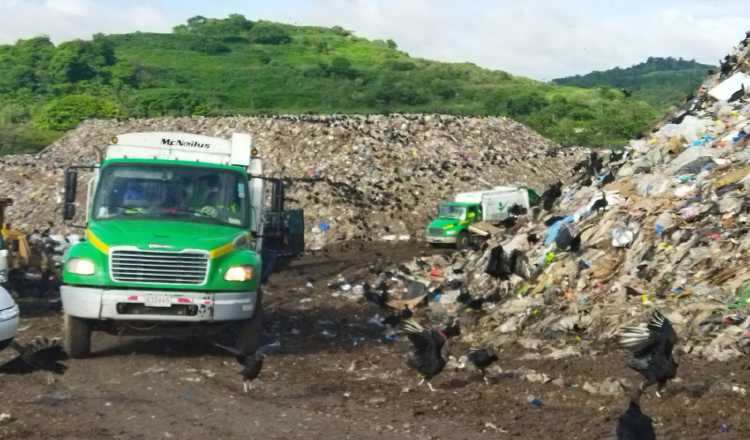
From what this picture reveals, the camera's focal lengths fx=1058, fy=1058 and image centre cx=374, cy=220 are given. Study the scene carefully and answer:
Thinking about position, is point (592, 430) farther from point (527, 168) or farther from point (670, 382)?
point (527, 168)

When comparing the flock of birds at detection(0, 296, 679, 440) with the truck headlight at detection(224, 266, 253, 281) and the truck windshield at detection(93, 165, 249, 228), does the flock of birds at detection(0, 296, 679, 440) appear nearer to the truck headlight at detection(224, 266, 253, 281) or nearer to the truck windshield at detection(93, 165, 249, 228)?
the truck headlight at detection(224, 266, 253, 281)

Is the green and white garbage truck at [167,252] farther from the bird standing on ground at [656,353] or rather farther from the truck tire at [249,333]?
the bird standing on ground at [656,353]

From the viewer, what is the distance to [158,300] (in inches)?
452

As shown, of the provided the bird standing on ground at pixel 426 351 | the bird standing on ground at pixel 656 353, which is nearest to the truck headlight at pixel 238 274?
the bird standing on ground at pixel 426 351

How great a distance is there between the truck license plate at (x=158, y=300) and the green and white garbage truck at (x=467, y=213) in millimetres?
18682

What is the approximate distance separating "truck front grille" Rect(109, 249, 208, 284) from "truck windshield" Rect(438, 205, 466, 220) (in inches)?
757

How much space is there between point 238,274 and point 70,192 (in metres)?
2.36

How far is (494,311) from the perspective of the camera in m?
14.6

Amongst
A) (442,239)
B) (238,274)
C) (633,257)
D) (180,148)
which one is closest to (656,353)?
(238,274)

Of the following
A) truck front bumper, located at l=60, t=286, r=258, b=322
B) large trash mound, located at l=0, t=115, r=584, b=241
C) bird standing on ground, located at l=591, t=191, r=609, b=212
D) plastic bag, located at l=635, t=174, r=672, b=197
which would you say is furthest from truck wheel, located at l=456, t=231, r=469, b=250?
truck front bumper, located at l=60, t=286, r=258, b=322

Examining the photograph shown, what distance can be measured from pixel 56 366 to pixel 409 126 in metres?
31.8

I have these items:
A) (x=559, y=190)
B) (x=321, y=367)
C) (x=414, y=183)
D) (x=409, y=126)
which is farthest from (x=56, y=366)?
(x=409, y=126)

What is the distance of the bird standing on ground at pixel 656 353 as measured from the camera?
8789 mm

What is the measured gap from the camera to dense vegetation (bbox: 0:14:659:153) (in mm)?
71062
